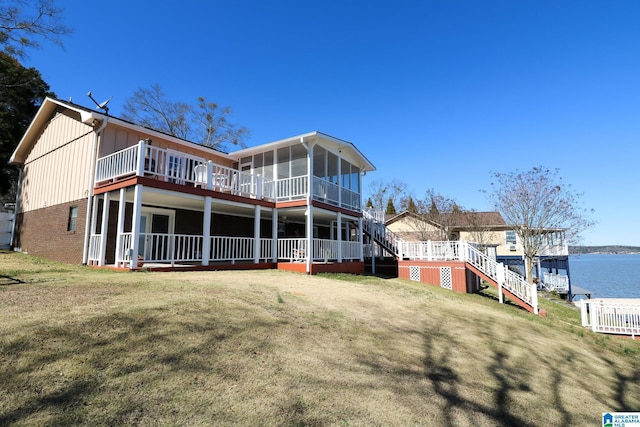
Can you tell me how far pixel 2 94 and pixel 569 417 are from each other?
1232 inches

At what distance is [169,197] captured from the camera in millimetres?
12344

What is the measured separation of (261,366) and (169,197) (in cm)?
992

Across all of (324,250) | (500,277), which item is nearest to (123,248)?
(324,250)

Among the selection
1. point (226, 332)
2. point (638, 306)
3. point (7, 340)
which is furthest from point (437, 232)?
point (7, 340)

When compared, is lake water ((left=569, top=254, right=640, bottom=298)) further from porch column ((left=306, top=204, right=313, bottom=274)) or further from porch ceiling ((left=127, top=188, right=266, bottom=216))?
porch ceiling ((left=127, top=188, right=266, bottom=216))

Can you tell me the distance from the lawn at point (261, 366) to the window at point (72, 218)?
6.53 meters

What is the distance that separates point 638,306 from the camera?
1080cm

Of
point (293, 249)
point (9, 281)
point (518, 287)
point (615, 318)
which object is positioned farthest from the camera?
point (293, 249)

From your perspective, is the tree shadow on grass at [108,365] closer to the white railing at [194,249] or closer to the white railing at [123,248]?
the white railing at [123,248]

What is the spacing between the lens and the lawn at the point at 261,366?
9.98ft

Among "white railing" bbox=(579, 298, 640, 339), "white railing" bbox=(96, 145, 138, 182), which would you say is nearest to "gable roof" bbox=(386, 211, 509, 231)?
"white railing" bbox=(579, 298, 640, 339)

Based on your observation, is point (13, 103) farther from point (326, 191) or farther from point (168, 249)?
point (326, 191)

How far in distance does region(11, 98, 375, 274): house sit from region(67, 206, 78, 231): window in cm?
4

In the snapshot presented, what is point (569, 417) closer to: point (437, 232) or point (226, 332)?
point (226, 332)
